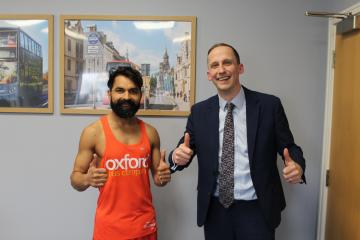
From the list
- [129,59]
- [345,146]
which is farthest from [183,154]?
[345,146]

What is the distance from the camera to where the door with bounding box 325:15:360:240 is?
1553 mm

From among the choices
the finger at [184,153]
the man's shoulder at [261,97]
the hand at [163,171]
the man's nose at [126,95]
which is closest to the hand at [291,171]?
the man's shoulder at [261,97]

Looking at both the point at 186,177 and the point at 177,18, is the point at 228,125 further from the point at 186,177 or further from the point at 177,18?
the point at 177,18

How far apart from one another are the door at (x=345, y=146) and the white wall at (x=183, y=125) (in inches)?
5.7

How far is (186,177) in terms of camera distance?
1968mm

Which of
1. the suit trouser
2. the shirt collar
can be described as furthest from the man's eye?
the suit trouser

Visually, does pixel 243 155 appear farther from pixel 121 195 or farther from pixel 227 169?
pixel 121 195

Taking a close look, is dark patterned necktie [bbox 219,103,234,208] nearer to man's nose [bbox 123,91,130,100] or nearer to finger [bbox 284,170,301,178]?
finger [bbox 284,170,301,178]

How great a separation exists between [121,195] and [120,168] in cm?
13

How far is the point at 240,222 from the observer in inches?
56.0

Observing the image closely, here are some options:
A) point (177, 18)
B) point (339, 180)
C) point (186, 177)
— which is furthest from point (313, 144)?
point (177, 18)

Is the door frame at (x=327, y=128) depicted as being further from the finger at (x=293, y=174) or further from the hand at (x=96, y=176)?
the hand at (x=96, y=176)

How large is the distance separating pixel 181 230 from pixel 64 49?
1434mm

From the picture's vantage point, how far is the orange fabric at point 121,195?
1403mm
